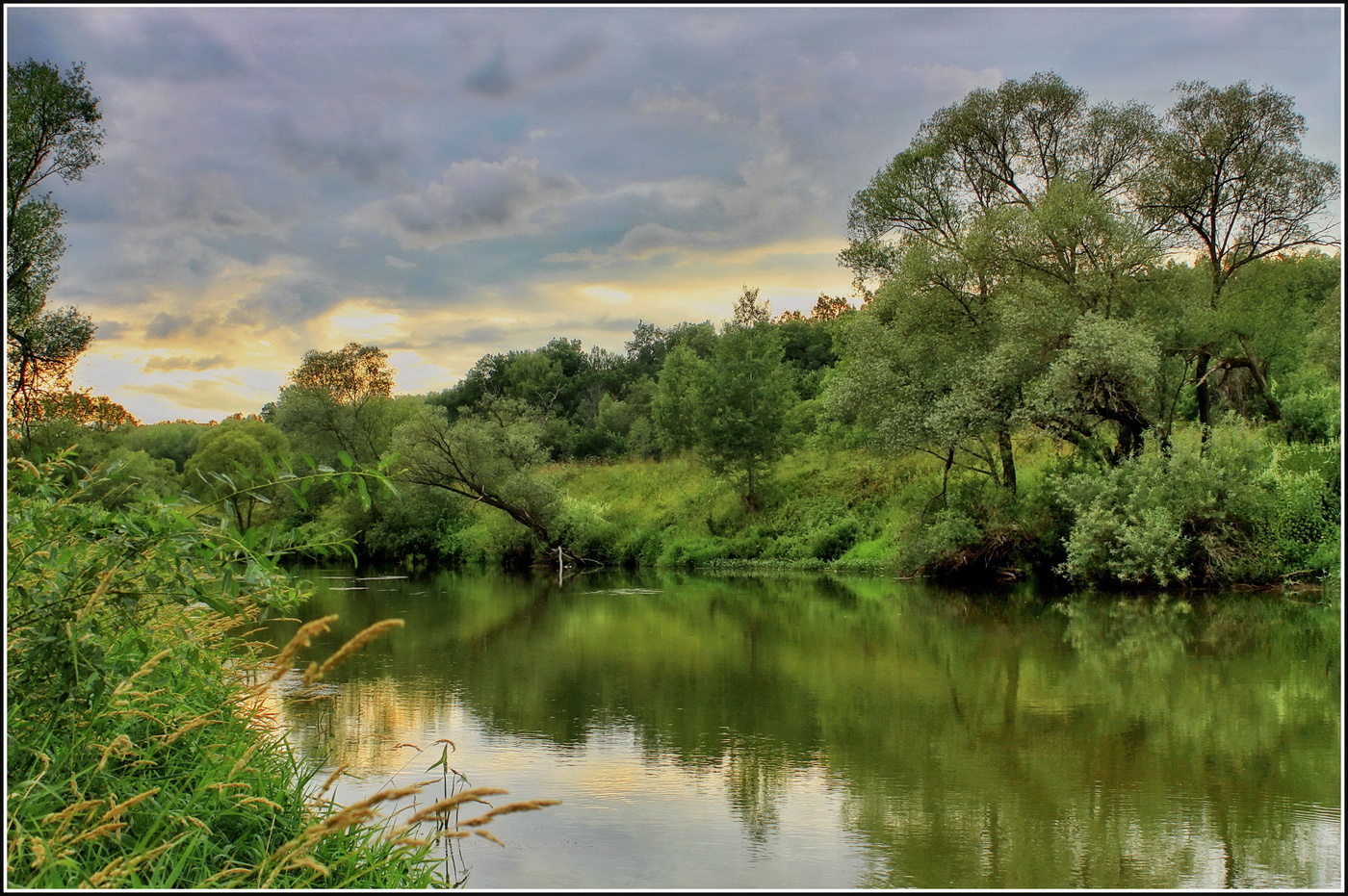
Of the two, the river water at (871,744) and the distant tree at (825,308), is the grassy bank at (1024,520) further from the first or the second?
the distant tree at (825,308)

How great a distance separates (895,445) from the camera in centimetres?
2622

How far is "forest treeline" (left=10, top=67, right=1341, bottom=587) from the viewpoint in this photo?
21469 mm

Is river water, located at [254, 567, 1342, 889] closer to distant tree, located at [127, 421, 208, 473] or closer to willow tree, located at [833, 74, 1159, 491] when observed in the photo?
willow tree, located at [833, 74, 1159, 491]

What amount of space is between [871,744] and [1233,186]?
22.0 metres

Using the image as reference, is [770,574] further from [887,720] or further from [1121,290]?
[887,720]

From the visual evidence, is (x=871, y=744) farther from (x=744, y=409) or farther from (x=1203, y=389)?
(x=744, y=409)

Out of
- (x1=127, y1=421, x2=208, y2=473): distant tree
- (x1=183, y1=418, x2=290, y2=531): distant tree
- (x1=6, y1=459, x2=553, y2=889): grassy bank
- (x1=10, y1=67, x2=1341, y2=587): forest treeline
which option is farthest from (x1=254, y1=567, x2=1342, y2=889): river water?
(x1=183, y1=418, x2=290, y2=531): distant tree

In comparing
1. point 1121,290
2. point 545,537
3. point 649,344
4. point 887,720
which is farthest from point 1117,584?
point 649,344

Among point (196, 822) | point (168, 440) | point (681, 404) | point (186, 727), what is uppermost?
point (681, 404)

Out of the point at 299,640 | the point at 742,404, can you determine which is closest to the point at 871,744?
the point at 299,640

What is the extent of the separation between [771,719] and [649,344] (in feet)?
213

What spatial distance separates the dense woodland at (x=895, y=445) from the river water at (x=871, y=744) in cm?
157

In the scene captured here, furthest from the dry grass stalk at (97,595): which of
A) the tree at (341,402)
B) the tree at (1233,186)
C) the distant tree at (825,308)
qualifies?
the distant tree at (825,308)

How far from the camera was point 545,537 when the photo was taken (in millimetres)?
37094
